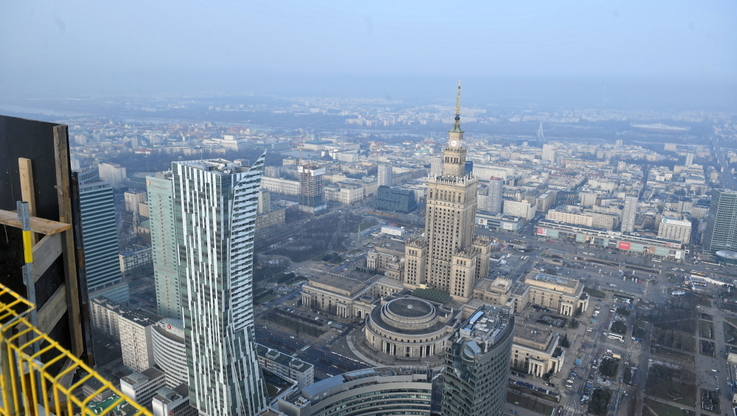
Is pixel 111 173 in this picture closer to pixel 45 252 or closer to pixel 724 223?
pixel 45 252

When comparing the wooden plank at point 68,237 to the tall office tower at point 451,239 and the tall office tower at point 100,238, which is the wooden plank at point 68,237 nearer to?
the tall office tower at point 100,238

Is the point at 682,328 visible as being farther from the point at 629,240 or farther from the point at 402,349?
the point at 402,349

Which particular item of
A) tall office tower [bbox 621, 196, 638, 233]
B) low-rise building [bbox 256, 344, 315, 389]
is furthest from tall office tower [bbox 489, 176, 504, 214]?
low-rise building [bbox 256, 344, 315, 389]

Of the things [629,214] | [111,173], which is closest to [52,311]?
[629,214]

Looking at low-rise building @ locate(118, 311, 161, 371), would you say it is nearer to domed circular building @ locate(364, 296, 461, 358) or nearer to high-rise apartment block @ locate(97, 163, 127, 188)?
domed circular building @ locate(364, 296, 461, 358)

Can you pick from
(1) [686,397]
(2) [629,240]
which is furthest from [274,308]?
(2) [629,240]
